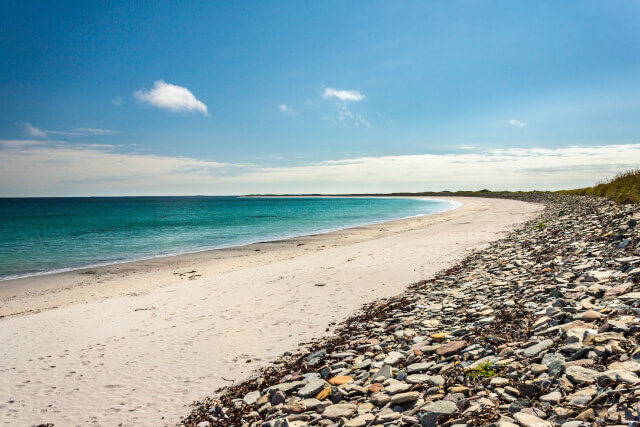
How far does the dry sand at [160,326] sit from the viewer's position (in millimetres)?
6523

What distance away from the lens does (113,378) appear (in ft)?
23.6

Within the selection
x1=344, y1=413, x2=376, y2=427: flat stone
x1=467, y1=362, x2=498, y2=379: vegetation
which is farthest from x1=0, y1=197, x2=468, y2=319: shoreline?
x1=467, y1=362, x2=498, y2=379: vegetation

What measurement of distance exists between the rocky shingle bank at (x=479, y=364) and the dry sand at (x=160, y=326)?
1.16 metres

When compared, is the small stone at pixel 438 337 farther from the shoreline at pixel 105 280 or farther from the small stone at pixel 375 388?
the shoreline at pixel 105 280

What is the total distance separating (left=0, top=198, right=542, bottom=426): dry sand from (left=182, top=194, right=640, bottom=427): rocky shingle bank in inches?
45.5

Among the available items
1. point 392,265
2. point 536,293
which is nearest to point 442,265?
point 392,265

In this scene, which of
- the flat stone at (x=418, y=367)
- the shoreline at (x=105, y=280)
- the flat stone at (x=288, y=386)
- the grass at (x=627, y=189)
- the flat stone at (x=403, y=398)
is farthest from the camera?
the grass at (x=627, y=189)

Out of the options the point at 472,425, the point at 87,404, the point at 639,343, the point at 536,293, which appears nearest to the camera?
the point at 472,425

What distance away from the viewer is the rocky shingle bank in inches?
148

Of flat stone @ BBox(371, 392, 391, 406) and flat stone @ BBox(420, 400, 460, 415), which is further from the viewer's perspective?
flat stone @ BBox(371, 392, 391, 406)

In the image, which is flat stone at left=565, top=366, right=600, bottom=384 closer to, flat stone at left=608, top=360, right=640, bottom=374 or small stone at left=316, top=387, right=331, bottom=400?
flat stone at left=608, top=360, right=640, bottom=374

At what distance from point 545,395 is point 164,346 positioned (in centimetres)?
790

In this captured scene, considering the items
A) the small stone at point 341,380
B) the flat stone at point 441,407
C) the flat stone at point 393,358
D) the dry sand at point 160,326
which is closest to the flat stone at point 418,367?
the flat stone at point 393,358

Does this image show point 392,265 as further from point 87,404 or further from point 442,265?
point 87,404
